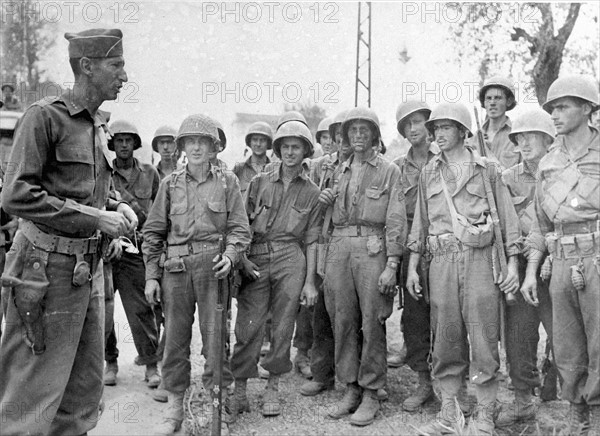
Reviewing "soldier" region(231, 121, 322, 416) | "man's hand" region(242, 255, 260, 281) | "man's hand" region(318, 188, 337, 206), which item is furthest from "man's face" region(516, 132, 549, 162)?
"man's hand" region(242, 255, 260, 281)

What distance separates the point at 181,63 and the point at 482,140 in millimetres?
13032

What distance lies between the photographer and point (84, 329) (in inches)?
143

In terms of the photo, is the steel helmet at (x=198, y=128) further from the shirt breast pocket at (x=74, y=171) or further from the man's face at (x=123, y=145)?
the shirt breast pocket at (x=74, y=171)

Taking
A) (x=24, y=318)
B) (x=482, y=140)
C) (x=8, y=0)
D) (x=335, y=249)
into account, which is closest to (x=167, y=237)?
(x=335, y=249)

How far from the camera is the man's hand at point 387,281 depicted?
202 inches

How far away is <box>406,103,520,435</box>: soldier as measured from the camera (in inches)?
186

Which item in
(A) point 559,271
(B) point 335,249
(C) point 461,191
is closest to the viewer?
Answer: (A) point 559,271

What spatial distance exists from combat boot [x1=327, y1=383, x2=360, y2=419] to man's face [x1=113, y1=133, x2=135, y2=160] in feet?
11.1

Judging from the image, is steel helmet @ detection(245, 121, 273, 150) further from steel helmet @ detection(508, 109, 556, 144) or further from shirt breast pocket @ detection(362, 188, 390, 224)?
steel helmet @ detection(508, 109, 556, 144)

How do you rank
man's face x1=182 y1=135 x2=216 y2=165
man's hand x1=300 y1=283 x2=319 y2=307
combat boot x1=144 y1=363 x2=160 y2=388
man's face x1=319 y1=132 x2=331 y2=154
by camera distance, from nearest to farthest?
man's face x1=182 y1=135 x2=216 y2=165 → man's hand x1=300 y1=283 x2=319 y2=307 → combat boot x1=144 y1=363 x2=160 y2=388 → man's face x1=319 y1=132 x2=331 y2=154

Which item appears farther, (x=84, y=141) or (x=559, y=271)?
(x=559, y=271)

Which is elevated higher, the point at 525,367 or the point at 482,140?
the point at 482,140

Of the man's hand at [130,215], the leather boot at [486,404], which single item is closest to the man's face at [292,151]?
the man's hand at [130,215]

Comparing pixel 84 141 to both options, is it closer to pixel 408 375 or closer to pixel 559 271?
pixel 559 271
